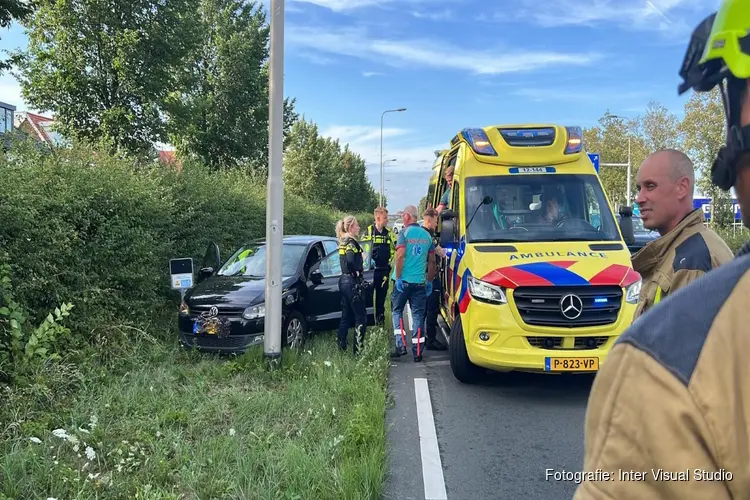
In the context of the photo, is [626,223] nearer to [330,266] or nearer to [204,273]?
[330,266]

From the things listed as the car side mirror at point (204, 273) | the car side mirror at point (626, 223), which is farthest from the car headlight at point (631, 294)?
the car side mirror at point (204, 273)

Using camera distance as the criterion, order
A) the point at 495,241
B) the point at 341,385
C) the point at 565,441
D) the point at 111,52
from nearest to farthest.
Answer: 1. the point at 565,441
2. the point at 341,385
3. the point at 495,241
4. the point at 111,52

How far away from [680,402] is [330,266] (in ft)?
26.3

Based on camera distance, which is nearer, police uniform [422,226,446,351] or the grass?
the grass

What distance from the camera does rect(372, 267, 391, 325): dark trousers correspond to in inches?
356

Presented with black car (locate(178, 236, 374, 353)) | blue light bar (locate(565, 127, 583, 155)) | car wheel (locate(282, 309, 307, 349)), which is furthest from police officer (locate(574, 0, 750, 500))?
car wheel (locate(282, 309, 307, 349))

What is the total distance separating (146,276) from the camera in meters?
7.36

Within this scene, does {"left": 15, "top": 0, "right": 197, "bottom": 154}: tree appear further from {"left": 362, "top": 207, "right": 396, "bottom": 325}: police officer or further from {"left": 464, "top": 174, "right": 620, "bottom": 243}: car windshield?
{"left": 464, "top": 174, "right": 620, "bottom": 243}: car windshield

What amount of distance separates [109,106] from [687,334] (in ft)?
45.9

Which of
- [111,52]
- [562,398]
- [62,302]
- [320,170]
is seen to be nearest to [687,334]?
[562,398]

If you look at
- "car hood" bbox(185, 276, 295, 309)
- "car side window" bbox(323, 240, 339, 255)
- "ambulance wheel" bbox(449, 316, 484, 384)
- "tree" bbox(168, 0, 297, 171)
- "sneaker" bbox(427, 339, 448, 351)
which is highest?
"tree" bbox(168, 0, 297, 171)

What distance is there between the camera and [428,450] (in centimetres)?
461

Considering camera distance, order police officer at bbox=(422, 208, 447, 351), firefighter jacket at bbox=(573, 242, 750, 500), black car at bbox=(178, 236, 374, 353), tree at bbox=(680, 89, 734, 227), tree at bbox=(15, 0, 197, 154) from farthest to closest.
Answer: tree at bbox=(680, 89, 734, 227) < tree at bbox=(15, 0, 197, 154) < police officer at bbox=(422, 208, 447, 351) < black car at bbox=(178, 236, 374, 353) < firefighter jacket at bbox=(573, 242, 750, 500)

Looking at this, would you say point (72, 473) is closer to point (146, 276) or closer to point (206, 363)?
point (206, 363)
